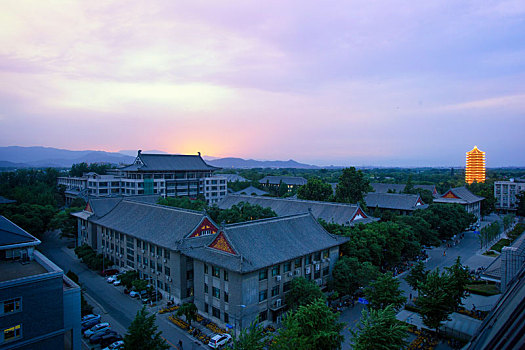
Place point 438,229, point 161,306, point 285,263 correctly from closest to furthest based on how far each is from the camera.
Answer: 1. point 285,263
2. point 161,306
3. point 438,229

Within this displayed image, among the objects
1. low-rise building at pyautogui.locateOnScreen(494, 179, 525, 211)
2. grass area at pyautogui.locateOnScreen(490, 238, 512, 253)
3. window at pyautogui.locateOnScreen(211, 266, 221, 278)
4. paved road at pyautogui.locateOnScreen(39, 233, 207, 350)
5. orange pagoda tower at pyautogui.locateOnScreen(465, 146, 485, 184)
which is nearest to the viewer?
paved road at pyautogui.locateOnScreen(39, 233, 207, 350)

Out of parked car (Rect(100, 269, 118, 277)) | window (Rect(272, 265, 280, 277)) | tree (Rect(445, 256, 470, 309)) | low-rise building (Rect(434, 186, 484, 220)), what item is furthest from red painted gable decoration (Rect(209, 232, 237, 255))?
low-rise building (Rect(434, 186, 484, 220))

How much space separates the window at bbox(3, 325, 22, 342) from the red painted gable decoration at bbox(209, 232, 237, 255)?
12745mm

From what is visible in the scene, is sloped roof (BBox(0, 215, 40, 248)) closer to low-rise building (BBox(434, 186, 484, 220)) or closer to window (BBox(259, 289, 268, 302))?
window (BBox(259, 289, 268, 302))

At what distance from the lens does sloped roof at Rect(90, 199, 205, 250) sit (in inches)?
1190

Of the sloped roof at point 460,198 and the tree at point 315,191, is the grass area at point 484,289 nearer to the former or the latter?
the tree at point 315,191

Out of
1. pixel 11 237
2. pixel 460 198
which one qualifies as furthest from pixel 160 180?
pixel 460 198

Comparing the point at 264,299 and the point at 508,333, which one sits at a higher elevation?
the point at 508,333

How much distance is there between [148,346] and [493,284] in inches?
1338

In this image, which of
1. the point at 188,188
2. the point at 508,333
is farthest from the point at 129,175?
the point at 508,333

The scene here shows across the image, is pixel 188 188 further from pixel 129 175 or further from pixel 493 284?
pixel 493 284

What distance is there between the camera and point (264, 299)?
938 inches

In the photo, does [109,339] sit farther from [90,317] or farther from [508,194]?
[508,194]

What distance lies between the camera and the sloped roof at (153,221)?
99.1ft
